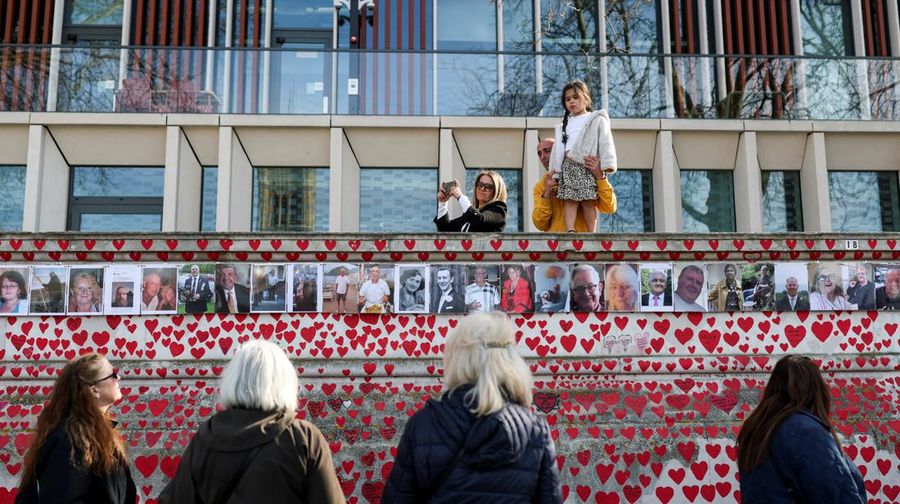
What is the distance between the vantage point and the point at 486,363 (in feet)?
10.7

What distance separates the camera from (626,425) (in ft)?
18.9

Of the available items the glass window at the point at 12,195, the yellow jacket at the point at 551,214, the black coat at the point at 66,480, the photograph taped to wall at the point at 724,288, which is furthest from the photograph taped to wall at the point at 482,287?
the glass window at the point at 12,195

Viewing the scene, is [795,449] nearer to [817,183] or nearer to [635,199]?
[635,199]

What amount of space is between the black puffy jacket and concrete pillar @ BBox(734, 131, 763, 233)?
1183 cm

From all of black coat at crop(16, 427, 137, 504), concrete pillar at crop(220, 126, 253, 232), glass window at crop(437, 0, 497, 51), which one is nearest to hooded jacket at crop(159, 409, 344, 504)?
black coat at crop(16, 427, 137, 504)

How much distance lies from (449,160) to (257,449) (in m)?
11.0

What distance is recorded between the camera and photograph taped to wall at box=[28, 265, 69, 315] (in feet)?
19.6

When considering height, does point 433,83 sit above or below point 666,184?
above

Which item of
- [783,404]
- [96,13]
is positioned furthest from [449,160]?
[783,404]

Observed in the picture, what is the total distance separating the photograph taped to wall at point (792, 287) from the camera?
6191 millimetres

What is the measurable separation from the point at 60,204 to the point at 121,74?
2.30 m

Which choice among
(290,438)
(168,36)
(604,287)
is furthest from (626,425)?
(168,36)

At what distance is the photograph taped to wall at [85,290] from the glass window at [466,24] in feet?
37.8

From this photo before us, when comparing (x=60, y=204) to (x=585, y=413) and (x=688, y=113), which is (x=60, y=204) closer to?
(x=688, y=113)
